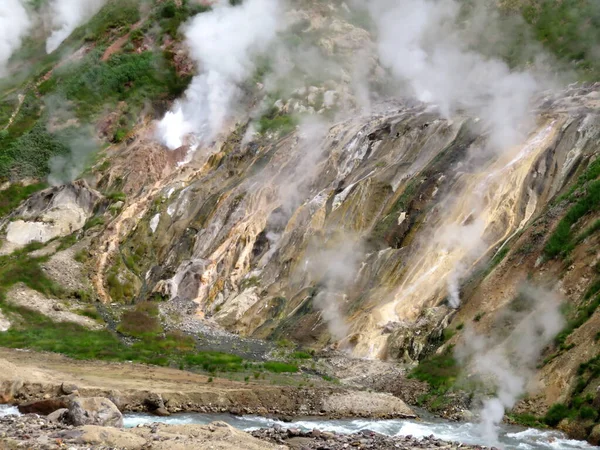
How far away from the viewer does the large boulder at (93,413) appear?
1772cm

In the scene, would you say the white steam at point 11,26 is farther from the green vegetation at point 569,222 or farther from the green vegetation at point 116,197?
the green vegetation at point 569,222

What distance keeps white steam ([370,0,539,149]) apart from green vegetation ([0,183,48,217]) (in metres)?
47.0

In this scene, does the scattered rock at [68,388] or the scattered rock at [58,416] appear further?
the scattered rock at [68,388]

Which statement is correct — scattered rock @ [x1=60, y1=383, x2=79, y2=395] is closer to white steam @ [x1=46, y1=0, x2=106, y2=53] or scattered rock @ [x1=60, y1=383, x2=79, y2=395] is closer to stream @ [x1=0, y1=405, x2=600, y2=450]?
stream @ [x1=0, y1=405, x2=600, y2=450]

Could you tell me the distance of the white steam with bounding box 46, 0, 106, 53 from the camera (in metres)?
117

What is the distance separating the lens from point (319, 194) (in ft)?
177

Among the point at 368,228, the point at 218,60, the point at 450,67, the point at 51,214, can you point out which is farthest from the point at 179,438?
the point at 218,60

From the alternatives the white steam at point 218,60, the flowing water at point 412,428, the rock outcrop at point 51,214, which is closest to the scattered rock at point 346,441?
the flowing water at point 412,428

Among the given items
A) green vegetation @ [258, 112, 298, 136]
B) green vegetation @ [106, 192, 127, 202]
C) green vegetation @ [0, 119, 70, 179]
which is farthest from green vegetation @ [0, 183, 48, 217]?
green vegetation @ [258, 112, 298, 136]

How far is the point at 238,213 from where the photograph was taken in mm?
56781

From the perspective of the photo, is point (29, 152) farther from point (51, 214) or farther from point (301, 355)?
point (301, 355)

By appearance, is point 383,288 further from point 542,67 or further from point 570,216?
point 542,67

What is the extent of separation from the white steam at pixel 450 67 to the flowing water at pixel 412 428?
91.5 ft

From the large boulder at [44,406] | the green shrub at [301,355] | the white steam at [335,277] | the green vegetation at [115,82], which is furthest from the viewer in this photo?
the green vegetation at [115,82]
